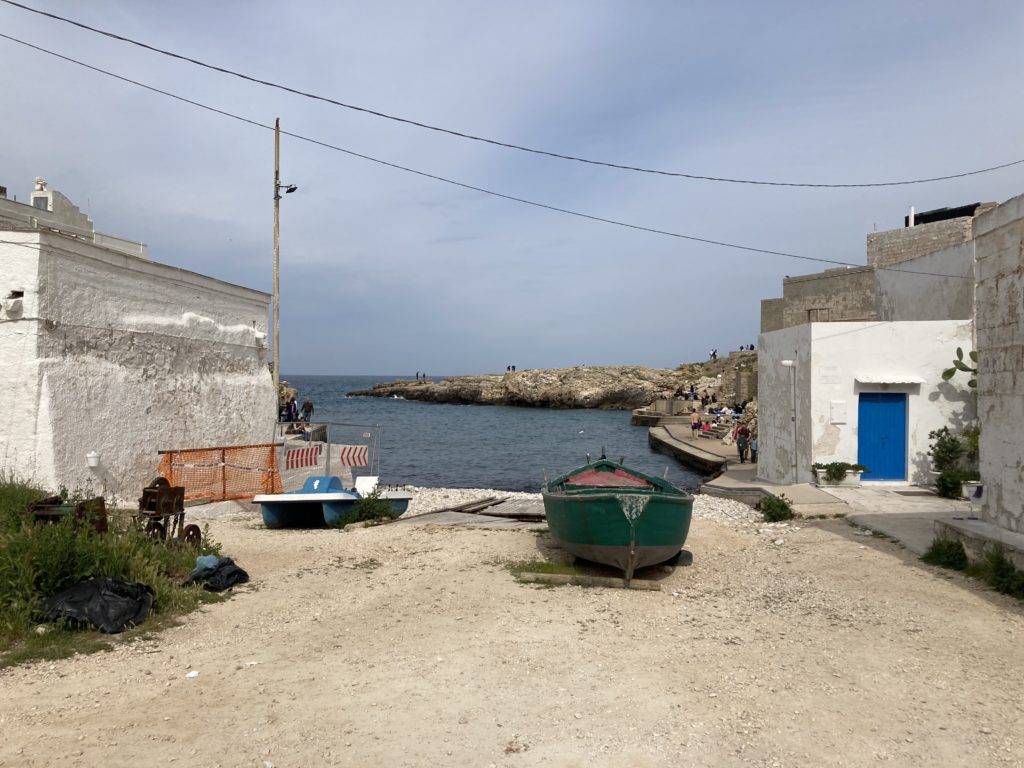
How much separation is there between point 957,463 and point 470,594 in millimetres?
12675

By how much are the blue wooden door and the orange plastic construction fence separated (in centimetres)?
1329

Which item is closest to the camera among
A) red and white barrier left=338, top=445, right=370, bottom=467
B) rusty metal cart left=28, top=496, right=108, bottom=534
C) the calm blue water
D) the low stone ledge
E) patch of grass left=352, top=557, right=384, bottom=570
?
rusty metal cart left=28, top=496, right=108, bottom=534

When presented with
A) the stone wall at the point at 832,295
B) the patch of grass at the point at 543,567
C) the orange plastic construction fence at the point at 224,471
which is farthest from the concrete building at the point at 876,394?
the stone wall at the point at 832,295

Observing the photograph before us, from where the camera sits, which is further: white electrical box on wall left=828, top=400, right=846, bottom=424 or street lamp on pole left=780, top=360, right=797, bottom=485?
street lamp on pole left=780, top=360, right=797, bottom=485

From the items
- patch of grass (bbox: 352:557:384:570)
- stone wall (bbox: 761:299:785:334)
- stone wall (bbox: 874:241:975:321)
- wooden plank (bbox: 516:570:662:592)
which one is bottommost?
patch of grass (bbox: 352:557:384:570)

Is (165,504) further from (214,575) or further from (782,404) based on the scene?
(782,404)

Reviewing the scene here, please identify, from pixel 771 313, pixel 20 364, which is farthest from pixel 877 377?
pixel 771 313

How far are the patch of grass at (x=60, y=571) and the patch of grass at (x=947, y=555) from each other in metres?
9.45

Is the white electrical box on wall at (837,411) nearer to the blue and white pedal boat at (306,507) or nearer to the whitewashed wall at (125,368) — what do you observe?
the blue and white pedal boat at (306,507)

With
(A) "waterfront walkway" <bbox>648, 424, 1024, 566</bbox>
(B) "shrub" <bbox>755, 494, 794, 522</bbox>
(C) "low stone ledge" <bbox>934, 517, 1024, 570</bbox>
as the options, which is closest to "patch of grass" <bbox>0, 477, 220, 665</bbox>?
(C) "low stone ledge" <bbox>934, 517, 1024, 570</bbox>

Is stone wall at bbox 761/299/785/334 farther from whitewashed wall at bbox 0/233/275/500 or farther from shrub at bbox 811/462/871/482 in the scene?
whitewashed wall at bbox 0/233/275/500

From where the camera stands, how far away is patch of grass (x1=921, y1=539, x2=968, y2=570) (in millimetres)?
9828

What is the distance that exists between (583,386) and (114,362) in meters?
79.5

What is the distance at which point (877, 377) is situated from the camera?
1659 cm
